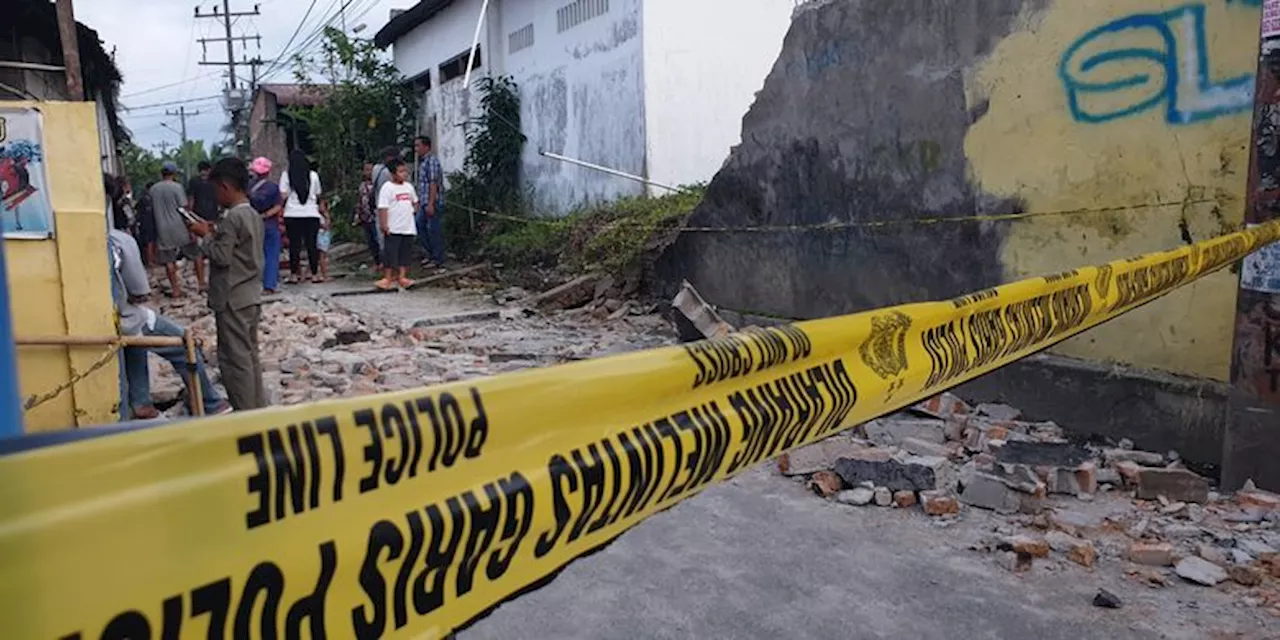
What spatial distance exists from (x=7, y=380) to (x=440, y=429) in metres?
1.34

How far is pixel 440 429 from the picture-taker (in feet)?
4.71

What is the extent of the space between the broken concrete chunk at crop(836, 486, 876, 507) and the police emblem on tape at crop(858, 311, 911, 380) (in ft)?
6.28

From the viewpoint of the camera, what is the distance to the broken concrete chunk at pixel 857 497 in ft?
14.6

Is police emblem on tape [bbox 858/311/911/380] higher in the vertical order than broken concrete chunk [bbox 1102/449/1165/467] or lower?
higher

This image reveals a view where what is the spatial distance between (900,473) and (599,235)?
6.92 metres

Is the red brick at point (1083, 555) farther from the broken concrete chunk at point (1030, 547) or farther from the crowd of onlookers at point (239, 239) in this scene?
the crowd of onlookers at point (239, 239)

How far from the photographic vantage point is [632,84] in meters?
12.6

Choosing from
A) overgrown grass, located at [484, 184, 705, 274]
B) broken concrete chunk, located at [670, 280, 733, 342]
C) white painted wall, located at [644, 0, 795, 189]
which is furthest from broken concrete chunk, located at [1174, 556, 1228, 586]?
white painted wall, located at [644, 0, 795, 189]

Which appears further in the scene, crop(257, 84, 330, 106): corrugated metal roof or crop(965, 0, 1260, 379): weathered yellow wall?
crop(257, 84, 330, 106): corrugated metal roof

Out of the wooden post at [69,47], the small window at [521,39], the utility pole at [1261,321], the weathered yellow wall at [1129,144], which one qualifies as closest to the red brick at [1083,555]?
the utility pole at [1261,321]

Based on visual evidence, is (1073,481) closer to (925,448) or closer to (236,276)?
(925,448)

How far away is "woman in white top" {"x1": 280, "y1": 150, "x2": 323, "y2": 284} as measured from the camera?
39.3 feet

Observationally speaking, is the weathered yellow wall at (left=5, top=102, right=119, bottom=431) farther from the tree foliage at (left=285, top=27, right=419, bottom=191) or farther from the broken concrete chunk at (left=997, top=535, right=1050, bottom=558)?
the tree foliage at (left=285, top=27, right=419, bottom=191)

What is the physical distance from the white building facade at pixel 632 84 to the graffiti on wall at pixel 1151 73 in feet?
24.4
